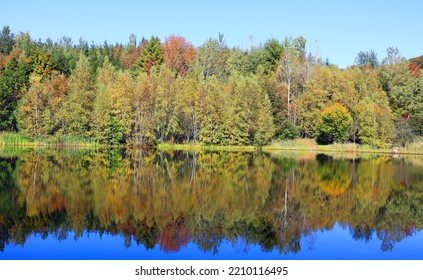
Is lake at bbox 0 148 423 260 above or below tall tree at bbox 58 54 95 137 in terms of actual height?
below

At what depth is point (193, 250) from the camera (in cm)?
1241

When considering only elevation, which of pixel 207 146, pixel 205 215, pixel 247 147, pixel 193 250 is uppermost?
pixel 207 146

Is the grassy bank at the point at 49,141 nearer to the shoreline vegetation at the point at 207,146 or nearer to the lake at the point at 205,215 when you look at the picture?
the shoreline vegetation at the point at 207,146

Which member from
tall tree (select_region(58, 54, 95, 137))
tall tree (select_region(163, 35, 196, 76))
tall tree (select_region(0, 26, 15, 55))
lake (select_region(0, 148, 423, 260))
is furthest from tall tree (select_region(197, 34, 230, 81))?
lake (select_region(0, 148, 423, 260))

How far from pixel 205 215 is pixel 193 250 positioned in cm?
392

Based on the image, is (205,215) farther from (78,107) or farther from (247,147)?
(78,107)

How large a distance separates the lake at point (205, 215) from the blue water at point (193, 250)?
25 millimetres

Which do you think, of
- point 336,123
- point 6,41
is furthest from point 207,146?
point 6,41

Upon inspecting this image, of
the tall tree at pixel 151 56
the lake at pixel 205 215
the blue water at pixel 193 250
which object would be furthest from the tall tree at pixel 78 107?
the blue water at pixel 193 250

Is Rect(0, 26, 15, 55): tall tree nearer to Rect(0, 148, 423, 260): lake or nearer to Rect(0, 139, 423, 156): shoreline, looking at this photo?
Rect(0, 139, 423, 156): shoreline

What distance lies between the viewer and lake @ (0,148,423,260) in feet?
41.2

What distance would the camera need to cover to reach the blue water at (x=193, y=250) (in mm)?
11766

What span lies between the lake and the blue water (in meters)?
0.03

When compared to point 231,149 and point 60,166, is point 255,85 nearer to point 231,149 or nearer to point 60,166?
point 231,149
